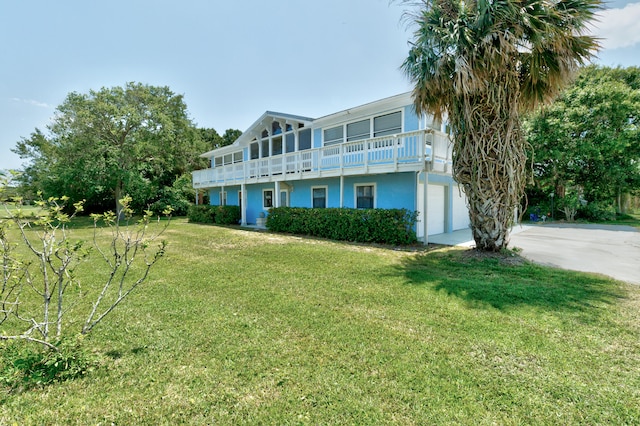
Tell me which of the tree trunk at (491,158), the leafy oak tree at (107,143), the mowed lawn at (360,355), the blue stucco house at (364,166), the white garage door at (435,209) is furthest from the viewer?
the leafy oak tree at (107,143)

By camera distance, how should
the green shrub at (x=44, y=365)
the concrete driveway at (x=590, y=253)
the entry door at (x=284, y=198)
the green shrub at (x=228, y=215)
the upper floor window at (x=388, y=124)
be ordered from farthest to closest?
the green shrub at (x=228, y=215), the entry door at (x=284, y=198), the upper floor window at (x=388, y=124), the concrete driveway at (x=590, y=253), the green shrub at (x=44, y=365)

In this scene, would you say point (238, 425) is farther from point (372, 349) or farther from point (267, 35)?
point (267, 35)

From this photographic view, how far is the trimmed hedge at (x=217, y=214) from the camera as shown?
18.2 m

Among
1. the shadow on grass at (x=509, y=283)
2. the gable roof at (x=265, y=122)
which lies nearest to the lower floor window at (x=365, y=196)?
the gable roof at (x=265, y=122)

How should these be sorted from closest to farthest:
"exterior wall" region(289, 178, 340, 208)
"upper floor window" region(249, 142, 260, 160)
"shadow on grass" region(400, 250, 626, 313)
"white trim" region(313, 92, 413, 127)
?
"shadow on grass" region(400, 250, 626, 313) → "white trim" region(313, 92, 413, 127) → "exterior wall" region(289, 178, 340, 208) → "upper floor window" region(249, 142, 260, 160)

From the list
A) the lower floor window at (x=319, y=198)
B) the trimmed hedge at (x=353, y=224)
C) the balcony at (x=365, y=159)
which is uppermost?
the balcony at (x=365, y=159)

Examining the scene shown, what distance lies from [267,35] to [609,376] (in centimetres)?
1292

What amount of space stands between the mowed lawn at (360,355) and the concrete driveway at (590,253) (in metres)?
1.29

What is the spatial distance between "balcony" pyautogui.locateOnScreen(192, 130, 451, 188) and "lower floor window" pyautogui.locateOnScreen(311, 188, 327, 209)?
1.51 m

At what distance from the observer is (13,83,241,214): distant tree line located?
19.7 meters

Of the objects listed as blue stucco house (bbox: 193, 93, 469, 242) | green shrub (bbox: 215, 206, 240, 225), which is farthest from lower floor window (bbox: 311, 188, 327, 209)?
green shrub (bbox: 215, 206, 240, 225)

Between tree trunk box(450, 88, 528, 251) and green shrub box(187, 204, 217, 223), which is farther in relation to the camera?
green shrub box(187, 204, 217, 223)

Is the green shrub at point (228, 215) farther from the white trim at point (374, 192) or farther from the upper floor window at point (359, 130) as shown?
the upper floor window at point (359, 130)

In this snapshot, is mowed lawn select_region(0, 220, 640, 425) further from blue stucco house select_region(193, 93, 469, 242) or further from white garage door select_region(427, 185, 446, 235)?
white garage door select_region(427, 185, 446, 235)
